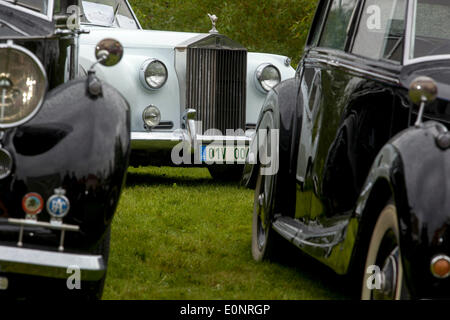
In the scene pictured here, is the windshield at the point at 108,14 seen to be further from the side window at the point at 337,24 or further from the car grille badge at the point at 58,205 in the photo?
the car grille badge at the point at 58,205

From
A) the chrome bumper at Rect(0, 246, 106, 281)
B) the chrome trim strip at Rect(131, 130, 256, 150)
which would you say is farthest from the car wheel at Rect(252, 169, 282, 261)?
the chrome trim strip at Rect(131, 130, 256, 150)

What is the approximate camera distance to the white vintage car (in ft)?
25.0

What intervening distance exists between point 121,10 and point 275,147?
4.82m

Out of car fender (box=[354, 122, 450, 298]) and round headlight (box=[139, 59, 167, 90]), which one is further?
round headlight (box=[139, 59, 167, 90])

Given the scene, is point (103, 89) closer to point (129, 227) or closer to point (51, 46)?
point (51, 46)

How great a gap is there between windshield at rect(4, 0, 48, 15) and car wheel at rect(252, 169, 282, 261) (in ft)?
5.28

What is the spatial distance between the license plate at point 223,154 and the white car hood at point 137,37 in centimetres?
112

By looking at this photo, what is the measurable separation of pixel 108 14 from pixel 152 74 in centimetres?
144

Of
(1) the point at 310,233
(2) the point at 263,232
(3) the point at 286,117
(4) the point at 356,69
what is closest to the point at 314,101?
(3) the point at 286,117

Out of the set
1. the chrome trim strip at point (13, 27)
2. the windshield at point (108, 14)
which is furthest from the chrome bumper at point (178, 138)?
the chrome trim strip at point (13, 27)

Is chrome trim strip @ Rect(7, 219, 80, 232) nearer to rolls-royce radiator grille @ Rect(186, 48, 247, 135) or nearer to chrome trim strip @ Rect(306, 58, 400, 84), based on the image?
chrome trim strip @ Rect(306, 58, 400, 84)

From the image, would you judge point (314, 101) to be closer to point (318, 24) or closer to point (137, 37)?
point (318, 24)

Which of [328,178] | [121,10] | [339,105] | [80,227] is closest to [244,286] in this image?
[328,178]

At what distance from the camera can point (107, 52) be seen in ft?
10.9
